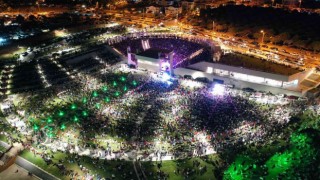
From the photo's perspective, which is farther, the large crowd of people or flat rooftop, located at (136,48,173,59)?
flat rooftop, located at (136,48,173,59)

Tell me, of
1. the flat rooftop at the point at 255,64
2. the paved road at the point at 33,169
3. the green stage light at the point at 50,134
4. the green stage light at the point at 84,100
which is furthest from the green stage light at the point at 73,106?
the flat rooftop at the point at 255,64

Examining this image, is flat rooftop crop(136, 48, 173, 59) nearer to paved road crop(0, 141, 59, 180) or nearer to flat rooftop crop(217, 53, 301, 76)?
flat rooftop crop(217, 53, 301, 76)

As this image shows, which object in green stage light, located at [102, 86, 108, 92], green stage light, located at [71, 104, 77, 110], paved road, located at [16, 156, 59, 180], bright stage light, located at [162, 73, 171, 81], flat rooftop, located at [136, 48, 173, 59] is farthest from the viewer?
flat rooftop, located at [136, 48, 173, 59]

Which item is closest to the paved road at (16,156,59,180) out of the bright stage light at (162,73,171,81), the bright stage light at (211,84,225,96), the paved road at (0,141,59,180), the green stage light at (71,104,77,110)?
the paved road at (0,141,59,180)

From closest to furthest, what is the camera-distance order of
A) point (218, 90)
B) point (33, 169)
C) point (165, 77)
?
point (33, 169)
point (218, 90)
point (165, 77)

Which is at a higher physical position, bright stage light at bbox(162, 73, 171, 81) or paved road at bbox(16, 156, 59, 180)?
bright stage light at bbox(162, 73, 171, 81)

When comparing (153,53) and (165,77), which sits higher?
(153,53)

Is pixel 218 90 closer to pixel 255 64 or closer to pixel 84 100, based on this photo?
pixel 255 64

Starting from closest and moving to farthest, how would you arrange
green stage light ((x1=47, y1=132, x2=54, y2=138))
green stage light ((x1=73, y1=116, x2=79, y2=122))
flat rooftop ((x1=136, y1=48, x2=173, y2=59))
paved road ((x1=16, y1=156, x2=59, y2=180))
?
paved road ((x1=16, y1=156, x2=59, y2=180)) → green stage light ((x1=47, y1=132, x2=54, y2=138)) → green stage light ((x1=73, y1=116, x2=79, y2=122)) → flat rooftop ((x1=136, y1=48, x2=173, y2=59))

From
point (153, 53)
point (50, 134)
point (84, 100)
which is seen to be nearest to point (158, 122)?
point (84, 100)
